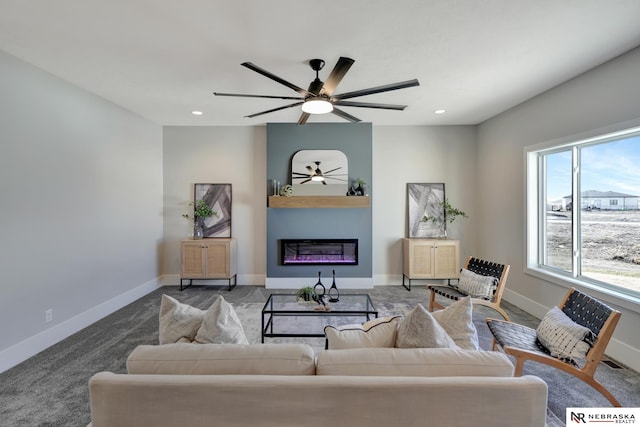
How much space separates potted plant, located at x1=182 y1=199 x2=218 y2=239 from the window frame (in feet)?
16.2

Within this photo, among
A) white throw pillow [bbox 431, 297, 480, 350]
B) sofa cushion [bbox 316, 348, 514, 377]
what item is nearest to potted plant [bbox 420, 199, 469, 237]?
white throw pillow [bbox 431, 297, 480, 350]

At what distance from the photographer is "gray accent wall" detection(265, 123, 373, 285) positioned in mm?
4750

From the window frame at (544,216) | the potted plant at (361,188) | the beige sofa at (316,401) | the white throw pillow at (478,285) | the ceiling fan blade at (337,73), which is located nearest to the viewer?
the beige sofa at (316,401)

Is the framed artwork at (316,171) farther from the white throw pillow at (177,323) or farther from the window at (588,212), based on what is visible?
the white throw pillow at (177,323)

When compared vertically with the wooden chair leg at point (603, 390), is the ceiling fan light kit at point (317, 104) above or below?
above

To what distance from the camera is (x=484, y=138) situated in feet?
15.3

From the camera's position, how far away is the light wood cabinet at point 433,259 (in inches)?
177

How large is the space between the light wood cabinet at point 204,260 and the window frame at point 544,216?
4542 millimetres

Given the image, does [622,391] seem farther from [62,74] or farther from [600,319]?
[62,74]

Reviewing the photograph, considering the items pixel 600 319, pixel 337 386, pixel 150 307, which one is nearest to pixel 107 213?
pixel 150 307

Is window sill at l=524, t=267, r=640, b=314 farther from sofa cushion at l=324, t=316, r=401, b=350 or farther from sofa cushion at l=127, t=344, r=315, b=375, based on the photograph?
sofa cushion at l=127, t=344, r=315, b=375

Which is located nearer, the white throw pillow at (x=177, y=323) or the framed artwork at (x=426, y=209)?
the white throw pillow at (x=177, y=323)

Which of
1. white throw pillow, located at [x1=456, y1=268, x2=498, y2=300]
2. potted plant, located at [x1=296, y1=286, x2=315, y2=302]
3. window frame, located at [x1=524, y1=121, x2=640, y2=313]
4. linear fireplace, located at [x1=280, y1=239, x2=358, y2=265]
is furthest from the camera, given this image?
linear fireplace, located at [x1=280, y1=239, x2=358, y2=265]

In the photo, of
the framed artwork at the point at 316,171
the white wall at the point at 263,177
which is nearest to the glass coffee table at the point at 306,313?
the white wall at the point at 263,177
